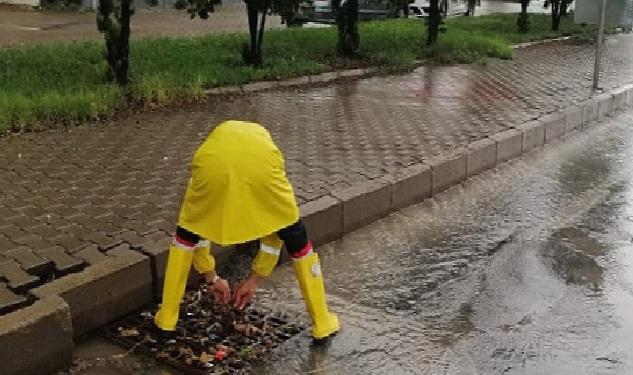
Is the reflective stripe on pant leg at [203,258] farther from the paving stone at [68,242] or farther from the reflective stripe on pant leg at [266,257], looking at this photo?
the paving stone at [68,242]

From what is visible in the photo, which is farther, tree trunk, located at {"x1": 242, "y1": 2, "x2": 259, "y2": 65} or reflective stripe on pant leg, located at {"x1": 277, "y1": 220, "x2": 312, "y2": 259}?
tree trunk, located at {"x1": 242, "y1": 2, "x2": 259, "y2": 65}

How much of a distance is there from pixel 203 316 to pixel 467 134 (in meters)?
4.49

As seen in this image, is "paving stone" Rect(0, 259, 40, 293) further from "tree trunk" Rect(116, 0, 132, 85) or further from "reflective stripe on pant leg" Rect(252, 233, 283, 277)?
"tree trunk" Rect(116, 0, 132, 85)

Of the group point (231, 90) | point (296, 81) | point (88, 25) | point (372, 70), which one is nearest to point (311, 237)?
point (231, 90)

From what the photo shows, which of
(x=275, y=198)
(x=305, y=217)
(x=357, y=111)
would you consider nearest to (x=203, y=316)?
(x=275, y=198)

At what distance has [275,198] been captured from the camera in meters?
3.71

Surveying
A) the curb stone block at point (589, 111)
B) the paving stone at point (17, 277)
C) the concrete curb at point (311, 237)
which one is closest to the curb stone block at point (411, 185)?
the concrete curb at point (311, 237)

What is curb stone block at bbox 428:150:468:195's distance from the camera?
6684mm

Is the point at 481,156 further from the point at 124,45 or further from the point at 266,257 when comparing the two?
the point at 124,45

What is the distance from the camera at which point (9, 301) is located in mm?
3686

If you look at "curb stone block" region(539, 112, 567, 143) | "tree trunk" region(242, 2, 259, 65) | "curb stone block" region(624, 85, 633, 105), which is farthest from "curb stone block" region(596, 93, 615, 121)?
"tree trunk" region(242, 2, 259, 65)

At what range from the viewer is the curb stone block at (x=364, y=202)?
5.65 meters

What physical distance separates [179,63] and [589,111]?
5509mm

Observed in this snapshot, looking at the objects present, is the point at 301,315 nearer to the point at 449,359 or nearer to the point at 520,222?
the point at 449,359
